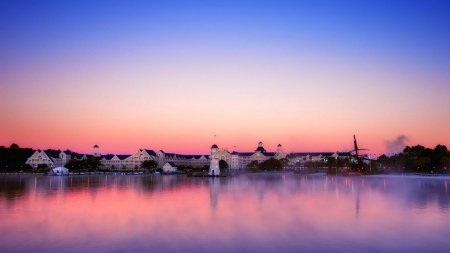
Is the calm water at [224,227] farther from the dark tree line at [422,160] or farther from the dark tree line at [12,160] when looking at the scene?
the dark tree line at [12,160]

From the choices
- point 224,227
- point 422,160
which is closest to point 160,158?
point 422,160

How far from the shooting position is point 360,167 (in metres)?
96.7

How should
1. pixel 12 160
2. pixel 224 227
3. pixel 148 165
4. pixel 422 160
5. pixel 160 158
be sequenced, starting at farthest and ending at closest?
pixel 160 158 → pixel 148 165 → pixel 12 160 → pixel 422 160 → pixel 224 227

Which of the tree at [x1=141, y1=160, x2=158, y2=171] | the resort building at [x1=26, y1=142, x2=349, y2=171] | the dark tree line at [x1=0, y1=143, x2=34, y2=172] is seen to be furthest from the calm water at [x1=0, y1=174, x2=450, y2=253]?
the tree at [x1=141, y1=160, x2=158, y2=171]

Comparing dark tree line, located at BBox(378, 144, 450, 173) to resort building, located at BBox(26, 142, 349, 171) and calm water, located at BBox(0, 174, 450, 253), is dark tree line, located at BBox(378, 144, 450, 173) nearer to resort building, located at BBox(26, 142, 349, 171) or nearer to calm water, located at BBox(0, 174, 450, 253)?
resort building, located at BBox(26, 142, 349, 171)

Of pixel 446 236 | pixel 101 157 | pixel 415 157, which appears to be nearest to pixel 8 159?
pixel 101 157

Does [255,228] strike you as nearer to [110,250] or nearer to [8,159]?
[110,250]

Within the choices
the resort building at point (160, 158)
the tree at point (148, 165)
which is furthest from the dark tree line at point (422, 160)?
the tree at point (148, 165)

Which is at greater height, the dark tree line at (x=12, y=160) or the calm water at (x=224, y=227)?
the dark tree line at (x=12, y=160)

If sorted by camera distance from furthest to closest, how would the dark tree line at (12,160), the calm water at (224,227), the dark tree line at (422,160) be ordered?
the dark tree line at (12,160) < the dark tree line at (422,160) < the calm water at (224,227)

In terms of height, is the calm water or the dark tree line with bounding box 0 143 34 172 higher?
the dark tree line with bounding box 0 143 34 172

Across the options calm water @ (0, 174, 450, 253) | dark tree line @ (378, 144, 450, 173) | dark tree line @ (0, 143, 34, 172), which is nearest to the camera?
calm water @ (0, 174, 450, 253)

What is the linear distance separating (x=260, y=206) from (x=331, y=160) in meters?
102

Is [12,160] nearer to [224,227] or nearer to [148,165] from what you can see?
[148,165]
